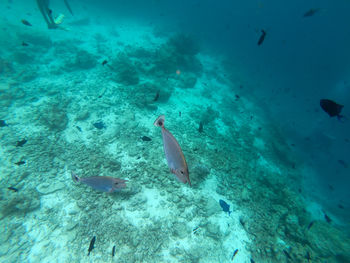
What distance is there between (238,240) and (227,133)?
21.4ft

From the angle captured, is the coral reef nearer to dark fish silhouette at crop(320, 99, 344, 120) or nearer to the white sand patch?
the white sand patch

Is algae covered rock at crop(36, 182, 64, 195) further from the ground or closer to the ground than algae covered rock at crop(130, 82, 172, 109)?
closer to the ground

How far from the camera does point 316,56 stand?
45094 mm

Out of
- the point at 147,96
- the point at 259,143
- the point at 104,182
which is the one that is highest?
the point at 104,182

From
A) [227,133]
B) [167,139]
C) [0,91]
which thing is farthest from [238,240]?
[0,91]

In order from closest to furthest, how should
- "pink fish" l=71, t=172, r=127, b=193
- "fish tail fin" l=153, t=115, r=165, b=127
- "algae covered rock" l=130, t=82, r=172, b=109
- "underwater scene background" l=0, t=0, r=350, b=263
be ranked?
1. "fish tail fin" l=153, t=115, r=165, b=127
2. "pink fish" l=71, t=172, r=127, b=193
3. "underwater scene background" l=0, t=0, r=350, b=263
4. "algae covered rock" l=130, t=82, r=172, b=109

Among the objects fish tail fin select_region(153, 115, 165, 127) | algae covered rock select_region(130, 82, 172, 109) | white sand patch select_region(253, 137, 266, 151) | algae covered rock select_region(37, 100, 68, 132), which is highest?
fish tail fin select_region(153, 115, 165, 127)

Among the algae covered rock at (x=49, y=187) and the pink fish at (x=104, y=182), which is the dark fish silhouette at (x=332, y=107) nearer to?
the pink fish at (x=104, y=182)

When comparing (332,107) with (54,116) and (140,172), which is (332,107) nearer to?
(140,172)

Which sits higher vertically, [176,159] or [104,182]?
[176,159]

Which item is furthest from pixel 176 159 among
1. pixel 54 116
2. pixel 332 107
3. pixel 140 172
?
pixel 54 116

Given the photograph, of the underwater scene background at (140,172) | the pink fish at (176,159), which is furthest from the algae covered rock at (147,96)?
the pink fish at (176,159)

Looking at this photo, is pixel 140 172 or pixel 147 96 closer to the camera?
pixel 140 172

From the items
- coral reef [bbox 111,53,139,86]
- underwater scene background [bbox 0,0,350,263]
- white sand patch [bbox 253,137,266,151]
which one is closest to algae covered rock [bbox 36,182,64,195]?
underwater scene background [bbox 0,0,350,263]
